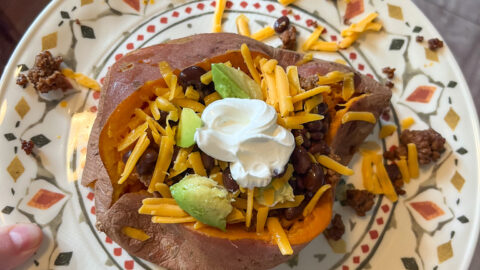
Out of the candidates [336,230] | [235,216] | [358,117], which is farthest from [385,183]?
[235,216]

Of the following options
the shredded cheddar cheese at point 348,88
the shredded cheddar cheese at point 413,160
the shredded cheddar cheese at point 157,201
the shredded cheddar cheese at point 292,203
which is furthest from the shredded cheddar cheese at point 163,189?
the shredded cheddar cheese at point 413,160

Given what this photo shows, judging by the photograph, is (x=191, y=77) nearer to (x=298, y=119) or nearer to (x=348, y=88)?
(x=298, y=119)

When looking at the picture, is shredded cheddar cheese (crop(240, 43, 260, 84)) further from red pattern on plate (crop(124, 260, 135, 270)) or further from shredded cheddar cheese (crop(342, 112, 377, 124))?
red pattern on plate (crop(124, 260, 135, 270))

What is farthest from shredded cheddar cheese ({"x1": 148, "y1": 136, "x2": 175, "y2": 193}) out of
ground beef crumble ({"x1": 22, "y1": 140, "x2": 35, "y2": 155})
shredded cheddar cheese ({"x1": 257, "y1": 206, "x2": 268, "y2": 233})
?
ground beef crumble ({"x1": 22, "y1": 140, "x2": 35, "y2": 155})

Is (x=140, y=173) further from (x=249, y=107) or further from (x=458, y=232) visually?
(x=458, y=232)

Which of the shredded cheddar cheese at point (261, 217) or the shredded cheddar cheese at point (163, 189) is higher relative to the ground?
the shredded cheddar cheese at point (163, 189)

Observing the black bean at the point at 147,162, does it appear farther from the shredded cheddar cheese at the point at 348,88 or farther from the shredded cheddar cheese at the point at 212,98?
the shredded cheddar cheese at the point at 348,88
